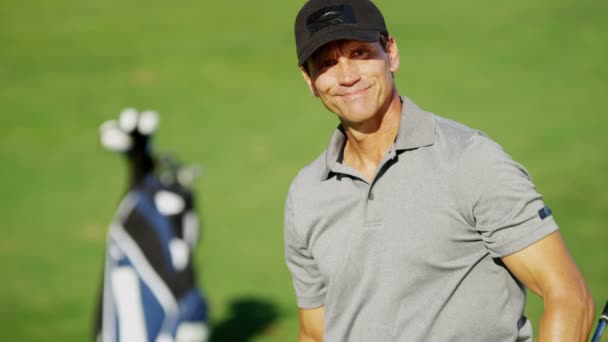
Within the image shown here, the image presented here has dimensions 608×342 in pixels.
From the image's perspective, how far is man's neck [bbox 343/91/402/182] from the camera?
278cm

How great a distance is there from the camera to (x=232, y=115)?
11086 millimetres

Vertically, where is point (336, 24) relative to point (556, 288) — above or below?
above

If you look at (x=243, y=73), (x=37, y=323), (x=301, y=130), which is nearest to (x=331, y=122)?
(x=301, y=130)

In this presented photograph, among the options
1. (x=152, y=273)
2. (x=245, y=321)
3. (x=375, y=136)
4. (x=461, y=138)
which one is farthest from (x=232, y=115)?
(x=461, y=138)

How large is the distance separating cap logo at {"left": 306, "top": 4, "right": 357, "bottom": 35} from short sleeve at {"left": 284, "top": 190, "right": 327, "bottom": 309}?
21.1 inches

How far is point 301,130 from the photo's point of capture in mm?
10500

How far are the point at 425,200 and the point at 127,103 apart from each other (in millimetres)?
9142

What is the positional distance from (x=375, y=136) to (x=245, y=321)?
446 centimetres

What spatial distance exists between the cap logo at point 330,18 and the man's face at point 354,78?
61 millimetres

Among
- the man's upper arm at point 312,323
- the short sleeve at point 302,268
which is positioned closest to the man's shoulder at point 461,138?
the short sleeve at point 302,268

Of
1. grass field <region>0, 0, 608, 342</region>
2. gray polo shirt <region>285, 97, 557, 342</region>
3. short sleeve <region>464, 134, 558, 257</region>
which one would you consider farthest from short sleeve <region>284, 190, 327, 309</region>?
grass field <region>0, 0, 608, 342</region>

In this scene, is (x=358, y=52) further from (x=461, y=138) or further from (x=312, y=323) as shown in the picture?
(x=312, y=323)

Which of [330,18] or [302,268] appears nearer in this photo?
[330,18]

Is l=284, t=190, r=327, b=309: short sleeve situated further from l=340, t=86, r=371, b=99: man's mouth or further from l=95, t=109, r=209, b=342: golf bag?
l=95, t=109, r=209, b=342: golf bag
